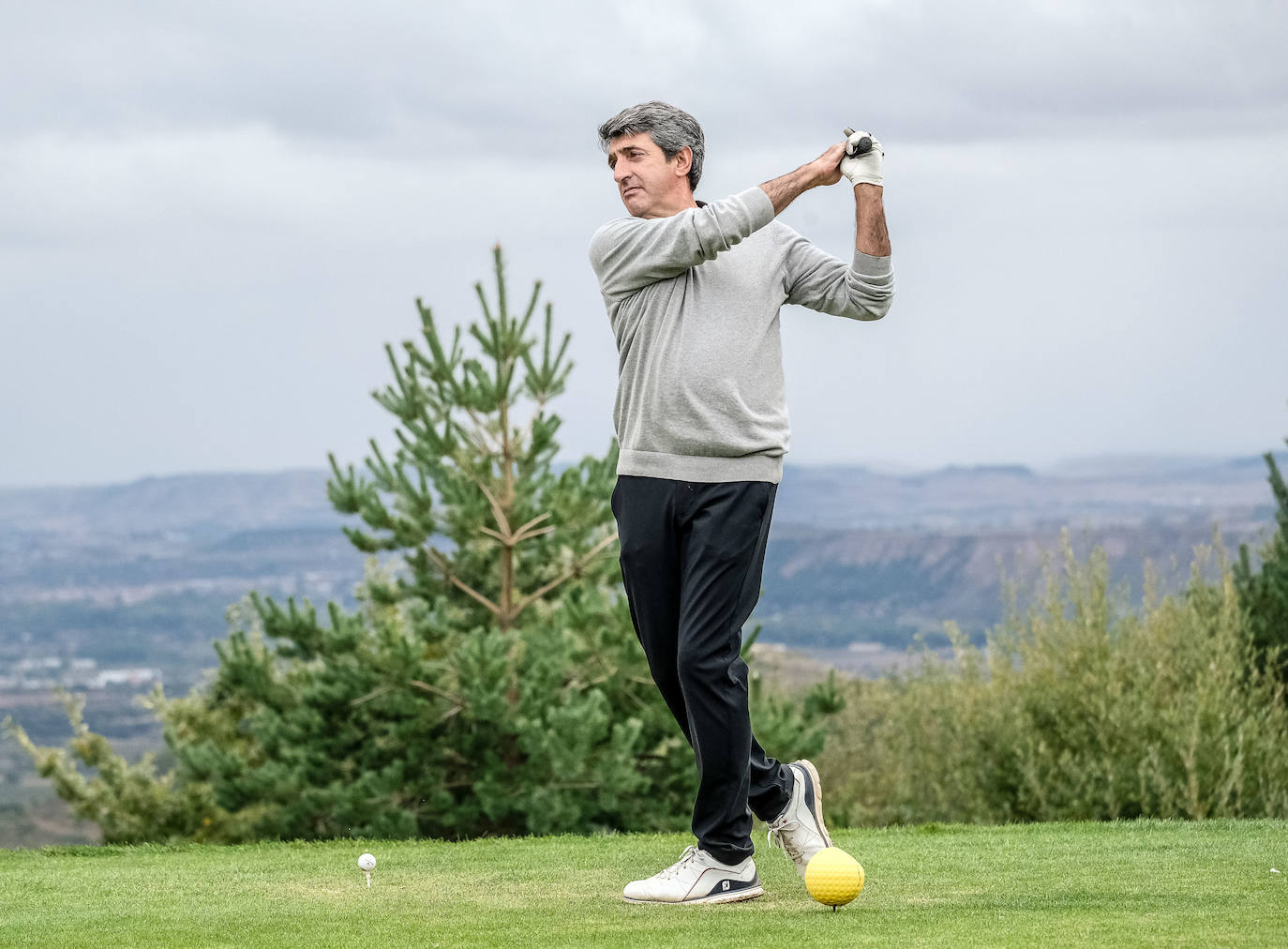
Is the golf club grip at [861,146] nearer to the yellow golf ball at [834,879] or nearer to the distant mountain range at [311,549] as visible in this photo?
the yellow golf ball at [834,879]

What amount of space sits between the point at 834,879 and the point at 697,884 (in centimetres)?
47

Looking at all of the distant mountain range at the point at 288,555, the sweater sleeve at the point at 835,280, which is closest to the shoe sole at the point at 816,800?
the sweater sleeve at the point at 835,280

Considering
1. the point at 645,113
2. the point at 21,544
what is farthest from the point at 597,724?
the point at 21,544

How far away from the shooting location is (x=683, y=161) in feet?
14.1

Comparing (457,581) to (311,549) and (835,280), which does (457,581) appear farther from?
(311,549)

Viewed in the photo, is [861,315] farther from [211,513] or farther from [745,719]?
[211,513]

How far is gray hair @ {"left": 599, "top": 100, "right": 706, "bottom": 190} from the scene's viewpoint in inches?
166

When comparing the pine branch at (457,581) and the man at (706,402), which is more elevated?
the man at (706,402)

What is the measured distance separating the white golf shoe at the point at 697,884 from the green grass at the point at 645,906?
7 centimetres

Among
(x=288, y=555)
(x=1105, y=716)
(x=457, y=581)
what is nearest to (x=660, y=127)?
(x=1105, y=716)

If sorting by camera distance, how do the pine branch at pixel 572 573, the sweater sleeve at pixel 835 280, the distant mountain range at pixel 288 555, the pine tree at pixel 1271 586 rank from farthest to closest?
the distant mountain range at pixel 288 555
the pine branch at pixel 572 573
the pine tree at pixel 1271 586
the sweater sleeve at pixel 835 280

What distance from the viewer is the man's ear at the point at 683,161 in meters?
4.27

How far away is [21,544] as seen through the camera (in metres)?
94.2

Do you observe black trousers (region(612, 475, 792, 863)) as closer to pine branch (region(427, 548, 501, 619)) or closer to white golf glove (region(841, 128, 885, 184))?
white golf glove (region(841, 128, 885, 184))
